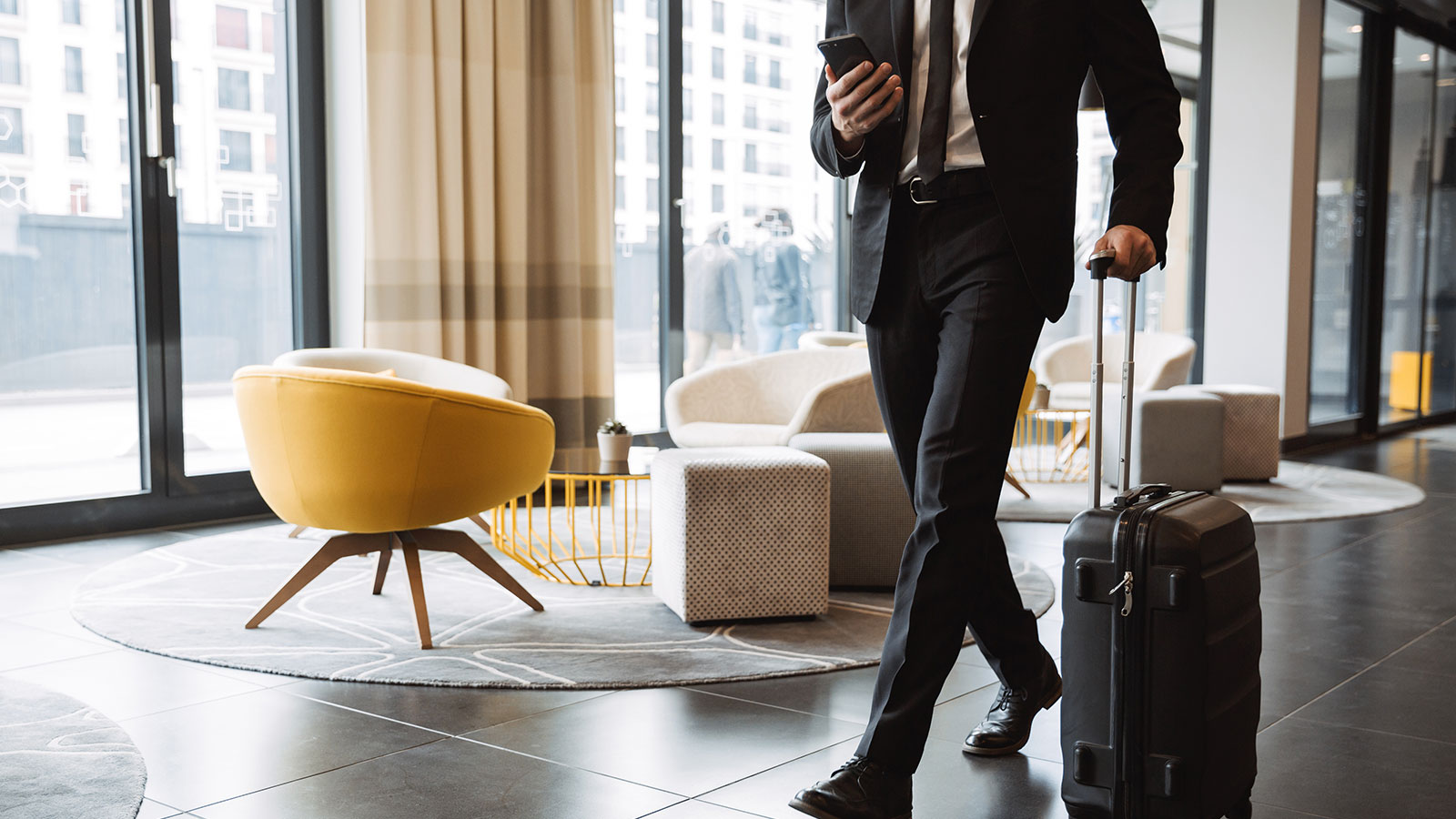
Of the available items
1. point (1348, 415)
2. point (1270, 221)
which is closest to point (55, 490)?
point (1270, 221)

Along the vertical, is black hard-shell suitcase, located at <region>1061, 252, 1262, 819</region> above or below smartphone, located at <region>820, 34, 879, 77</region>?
below

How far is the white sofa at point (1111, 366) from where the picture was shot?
6.25 metres

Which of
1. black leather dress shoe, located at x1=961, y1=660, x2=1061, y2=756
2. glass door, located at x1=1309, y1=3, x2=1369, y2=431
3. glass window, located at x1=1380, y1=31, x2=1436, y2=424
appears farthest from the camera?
glass window, located at x1=1380, y1=31, x2=1436, y2=424

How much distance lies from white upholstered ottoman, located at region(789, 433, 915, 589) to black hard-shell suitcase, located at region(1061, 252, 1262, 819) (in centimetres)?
166

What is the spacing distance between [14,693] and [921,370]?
184cm

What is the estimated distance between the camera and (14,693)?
8.21ft

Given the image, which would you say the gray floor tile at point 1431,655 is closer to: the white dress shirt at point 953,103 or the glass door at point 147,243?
the white dress shirt at point 953,103

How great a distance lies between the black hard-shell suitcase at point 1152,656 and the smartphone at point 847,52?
435 millimetres

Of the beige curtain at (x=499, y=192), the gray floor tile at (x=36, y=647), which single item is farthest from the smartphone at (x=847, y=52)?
the beige curtain at (x=499, y=192)

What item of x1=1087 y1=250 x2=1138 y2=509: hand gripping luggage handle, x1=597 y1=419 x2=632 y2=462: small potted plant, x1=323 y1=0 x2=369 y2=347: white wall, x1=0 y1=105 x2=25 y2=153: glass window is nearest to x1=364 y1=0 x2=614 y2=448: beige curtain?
x1=323 y1=0 x2=369 y2=347: white wall

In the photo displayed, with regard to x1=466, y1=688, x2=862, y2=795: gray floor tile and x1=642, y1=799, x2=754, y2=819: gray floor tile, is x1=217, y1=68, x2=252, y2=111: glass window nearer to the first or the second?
x1=466, y1=688, x2=862, y2=795: gray floor tile

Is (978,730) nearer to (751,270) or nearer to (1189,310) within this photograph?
(751,270)

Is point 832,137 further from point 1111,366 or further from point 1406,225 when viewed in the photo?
point 1406,225

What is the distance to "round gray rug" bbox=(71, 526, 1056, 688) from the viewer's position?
8.86 feet
